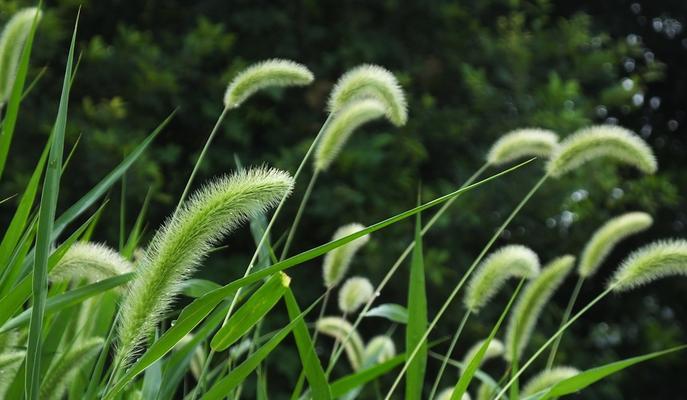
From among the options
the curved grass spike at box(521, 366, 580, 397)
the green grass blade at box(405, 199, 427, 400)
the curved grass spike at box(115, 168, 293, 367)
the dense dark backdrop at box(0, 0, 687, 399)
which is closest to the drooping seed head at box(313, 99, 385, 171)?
the green grass blade at box(405, 199, 427, 400)

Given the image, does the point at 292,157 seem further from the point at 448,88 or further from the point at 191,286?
the point at 191,286

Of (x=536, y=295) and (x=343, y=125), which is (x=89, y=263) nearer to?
(x=343, y=125)

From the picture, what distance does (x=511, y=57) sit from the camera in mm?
5043

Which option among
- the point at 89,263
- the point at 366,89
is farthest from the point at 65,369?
the point at 366,89

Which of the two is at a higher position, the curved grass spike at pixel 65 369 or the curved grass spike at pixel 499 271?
the curved grass spike at pixel 65 369

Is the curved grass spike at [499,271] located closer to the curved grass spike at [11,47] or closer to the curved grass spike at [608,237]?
the curved grass spike at [608,237]

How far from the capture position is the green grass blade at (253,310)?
1181 millimetres

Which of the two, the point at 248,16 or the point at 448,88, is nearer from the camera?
the point at 248,16

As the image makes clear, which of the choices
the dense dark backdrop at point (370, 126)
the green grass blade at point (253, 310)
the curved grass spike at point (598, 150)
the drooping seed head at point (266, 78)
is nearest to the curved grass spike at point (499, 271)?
the curved grass spike at point (598, 150)

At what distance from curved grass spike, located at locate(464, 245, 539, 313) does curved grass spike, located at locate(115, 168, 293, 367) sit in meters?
0.67

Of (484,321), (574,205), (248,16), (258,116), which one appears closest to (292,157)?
(258,116)

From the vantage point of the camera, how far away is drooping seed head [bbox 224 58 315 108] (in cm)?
161

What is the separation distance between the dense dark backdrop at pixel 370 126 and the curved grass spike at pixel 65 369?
103 inches

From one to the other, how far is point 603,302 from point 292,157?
108 inches
